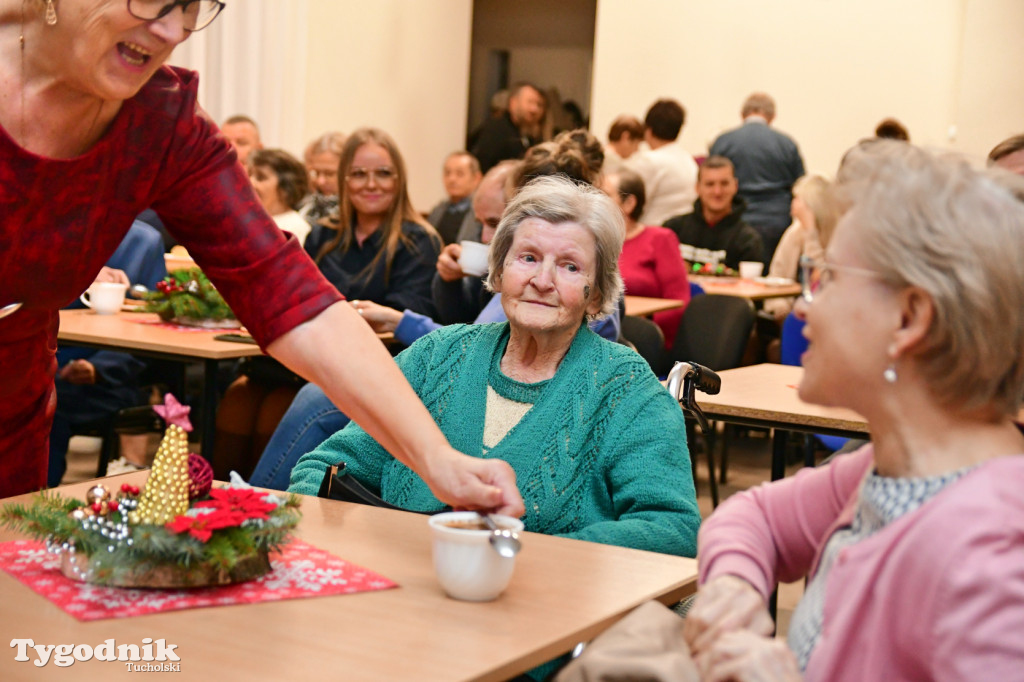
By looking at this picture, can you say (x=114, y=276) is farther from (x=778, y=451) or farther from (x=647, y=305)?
(x=778, y=451)

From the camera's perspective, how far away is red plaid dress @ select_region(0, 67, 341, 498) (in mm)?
1525

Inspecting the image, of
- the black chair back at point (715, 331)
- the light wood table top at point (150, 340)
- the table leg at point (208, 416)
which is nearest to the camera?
the light wood table top at point (150, 340)

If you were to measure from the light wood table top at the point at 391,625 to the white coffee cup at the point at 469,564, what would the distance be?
0.05ft

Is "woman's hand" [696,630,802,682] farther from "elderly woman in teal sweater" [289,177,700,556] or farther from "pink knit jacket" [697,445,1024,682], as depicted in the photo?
"elderly woman in teal sweater" [289,177,700,556]

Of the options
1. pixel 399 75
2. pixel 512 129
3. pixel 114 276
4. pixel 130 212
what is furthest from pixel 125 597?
pixel 399 75

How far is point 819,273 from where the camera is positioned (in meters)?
1.25

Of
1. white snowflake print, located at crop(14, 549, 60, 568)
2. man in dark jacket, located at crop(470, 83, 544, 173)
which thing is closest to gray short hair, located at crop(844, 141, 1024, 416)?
white snowflake print, located at crop(14, 549, 60, 568)

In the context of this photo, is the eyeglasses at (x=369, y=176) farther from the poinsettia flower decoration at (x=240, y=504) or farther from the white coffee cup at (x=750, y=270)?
the poinsettia flower decoration at (x=240, y=504)

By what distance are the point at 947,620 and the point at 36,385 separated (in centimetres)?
135

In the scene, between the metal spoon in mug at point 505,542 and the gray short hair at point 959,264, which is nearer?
the gray short hair at point 959,264

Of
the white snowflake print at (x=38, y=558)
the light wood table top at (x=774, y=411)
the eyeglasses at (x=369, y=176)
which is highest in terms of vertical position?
the eyeglasses at (x=369, y=176)

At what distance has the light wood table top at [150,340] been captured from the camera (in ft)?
11.1

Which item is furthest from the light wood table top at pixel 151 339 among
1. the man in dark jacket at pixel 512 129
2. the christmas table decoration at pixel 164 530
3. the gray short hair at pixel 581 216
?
the man in dark jacket at pixel 512 129

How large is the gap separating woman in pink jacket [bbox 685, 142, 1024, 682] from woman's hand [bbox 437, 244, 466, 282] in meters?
2.65
